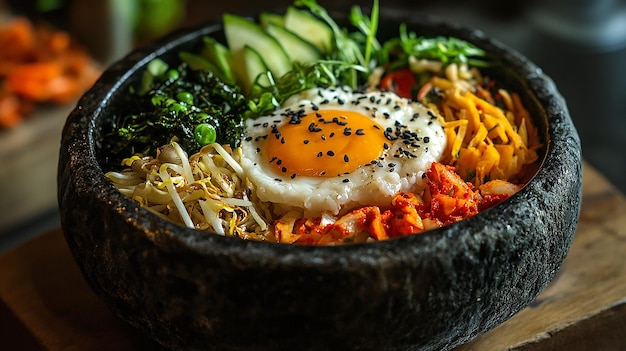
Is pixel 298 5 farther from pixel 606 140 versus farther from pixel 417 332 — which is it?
pixel 606 140

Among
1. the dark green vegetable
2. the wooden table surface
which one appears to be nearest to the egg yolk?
the dark green vegetable

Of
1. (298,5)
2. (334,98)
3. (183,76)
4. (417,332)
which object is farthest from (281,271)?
(298,5)

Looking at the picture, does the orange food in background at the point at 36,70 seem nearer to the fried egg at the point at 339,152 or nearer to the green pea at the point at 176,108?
the green pea at the point at 176,108

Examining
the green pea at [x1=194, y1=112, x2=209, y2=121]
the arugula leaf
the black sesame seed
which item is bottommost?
the green pea at [x1=194, y1=112, x2=209, y2=121]

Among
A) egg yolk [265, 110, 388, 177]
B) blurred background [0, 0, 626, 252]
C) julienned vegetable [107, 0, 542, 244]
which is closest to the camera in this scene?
julienned vegetable [107, 0, 542, 244]

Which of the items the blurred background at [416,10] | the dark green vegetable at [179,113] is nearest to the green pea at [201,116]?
the dark green vegetable at [179,113]

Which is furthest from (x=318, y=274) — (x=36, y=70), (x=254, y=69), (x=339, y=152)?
(x=36, y=70)

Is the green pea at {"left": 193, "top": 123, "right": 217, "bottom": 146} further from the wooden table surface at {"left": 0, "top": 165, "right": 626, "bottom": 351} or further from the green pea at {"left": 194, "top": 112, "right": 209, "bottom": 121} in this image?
the wooden table surface at {"left": 0, "top": 165, "right": 626, "bottom": 351}

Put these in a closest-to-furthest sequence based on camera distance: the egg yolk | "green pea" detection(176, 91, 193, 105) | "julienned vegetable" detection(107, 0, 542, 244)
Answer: "julienned vegetable" detection(107, 0, 542, 244) < the egg yolk < "green pea" detection(176, 91, 193, 105)
